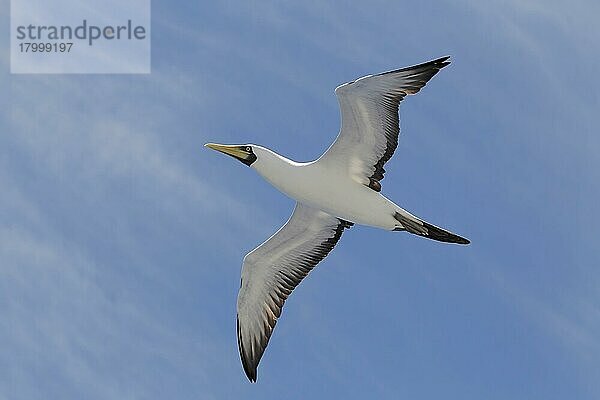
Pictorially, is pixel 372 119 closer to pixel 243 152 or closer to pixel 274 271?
pixel 243 152

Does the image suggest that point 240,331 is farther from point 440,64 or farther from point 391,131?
point 440,64

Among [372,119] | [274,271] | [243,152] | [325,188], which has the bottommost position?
[274,271]

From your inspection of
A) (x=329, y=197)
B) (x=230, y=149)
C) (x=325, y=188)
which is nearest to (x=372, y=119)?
(x=325, y=188)

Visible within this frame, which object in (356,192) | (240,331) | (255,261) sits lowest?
Answer: (240,331)

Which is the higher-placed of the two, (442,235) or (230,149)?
(230,149)

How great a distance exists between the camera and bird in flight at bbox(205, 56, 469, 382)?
21375 millimetres

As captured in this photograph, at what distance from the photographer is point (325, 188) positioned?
22.5 m

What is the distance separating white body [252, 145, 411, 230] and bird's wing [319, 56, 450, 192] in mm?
224

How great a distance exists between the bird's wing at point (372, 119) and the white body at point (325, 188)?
224mm

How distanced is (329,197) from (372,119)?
1.88 meters

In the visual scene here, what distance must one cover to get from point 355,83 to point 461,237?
12.6 feet

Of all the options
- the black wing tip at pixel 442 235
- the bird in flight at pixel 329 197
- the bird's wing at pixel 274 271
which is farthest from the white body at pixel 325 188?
the bird's wing at pixel 274 271

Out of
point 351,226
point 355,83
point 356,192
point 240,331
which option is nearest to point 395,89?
point 355,83

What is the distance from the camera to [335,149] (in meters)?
22.2
